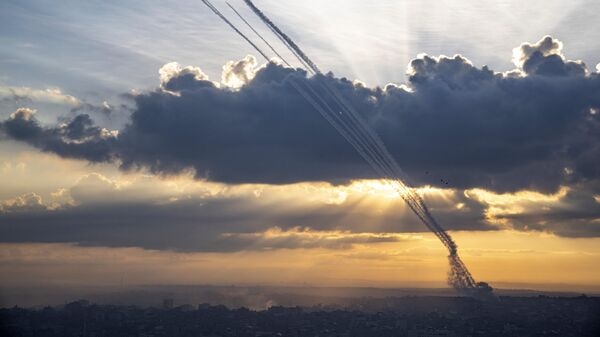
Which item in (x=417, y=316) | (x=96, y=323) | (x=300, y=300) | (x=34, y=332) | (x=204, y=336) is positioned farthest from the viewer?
(x=300, y=300)

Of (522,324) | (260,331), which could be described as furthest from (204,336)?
(522,324)

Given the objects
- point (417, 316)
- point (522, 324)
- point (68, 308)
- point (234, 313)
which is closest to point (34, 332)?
point (68, 308)

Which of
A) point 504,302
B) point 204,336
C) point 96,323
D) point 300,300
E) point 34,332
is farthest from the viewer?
point 300,300

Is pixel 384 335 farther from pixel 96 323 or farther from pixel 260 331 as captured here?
pixel 96 323

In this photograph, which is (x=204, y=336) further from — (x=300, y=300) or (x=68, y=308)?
(x=300, y=300)

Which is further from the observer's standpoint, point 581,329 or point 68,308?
point 68,308

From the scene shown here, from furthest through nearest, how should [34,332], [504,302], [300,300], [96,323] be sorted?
1. [300,300]
2. [504,302]
3. [96,323]
4. [34,332]
